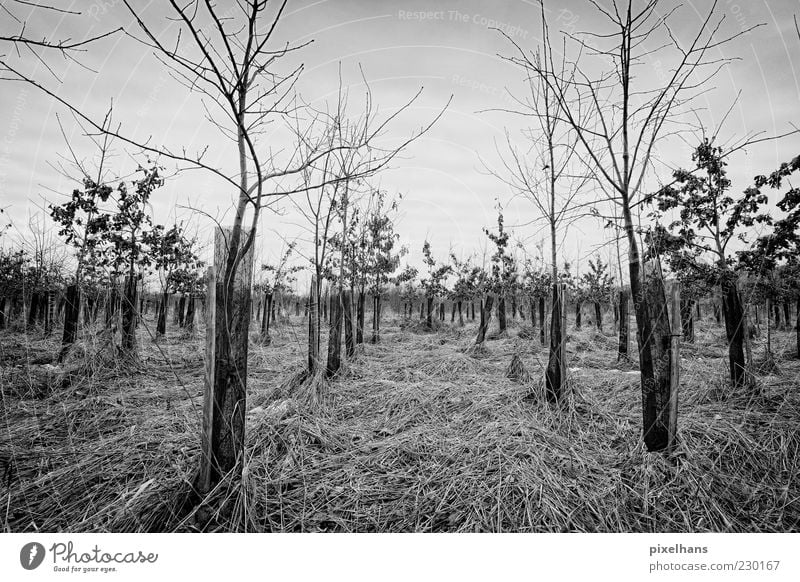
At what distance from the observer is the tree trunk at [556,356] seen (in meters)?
3.56

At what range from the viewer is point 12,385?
4.24 metres

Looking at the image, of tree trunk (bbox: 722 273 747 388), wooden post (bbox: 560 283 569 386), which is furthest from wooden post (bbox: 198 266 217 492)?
tree trunk (bbox: 722 273 747 388)

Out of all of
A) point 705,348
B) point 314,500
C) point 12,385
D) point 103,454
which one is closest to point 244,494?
point 314,500

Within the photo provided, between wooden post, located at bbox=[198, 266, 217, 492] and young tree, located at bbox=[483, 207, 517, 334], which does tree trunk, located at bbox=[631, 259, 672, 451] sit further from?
young tree, located at bbox=[483, 207, 517, 334]

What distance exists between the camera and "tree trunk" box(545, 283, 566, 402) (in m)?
A: 3.56

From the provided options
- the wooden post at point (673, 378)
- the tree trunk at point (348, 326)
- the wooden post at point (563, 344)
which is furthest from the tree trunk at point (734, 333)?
the tree trunk at point (348, 326)

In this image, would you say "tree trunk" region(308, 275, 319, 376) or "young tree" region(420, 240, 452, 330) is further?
"young tree" region(420, 240, 452, 330)

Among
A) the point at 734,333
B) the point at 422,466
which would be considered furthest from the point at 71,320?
the point at 734,333

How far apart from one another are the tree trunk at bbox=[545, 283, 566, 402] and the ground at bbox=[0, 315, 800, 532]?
11 cm

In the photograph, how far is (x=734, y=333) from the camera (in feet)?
11.5

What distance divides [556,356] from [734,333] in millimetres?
1731

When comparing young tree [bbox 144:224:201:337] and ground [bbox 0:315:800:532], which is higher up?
young tree [bbox 144:224:201:337]

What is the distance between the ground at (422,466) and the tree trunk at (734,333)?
0.23m
